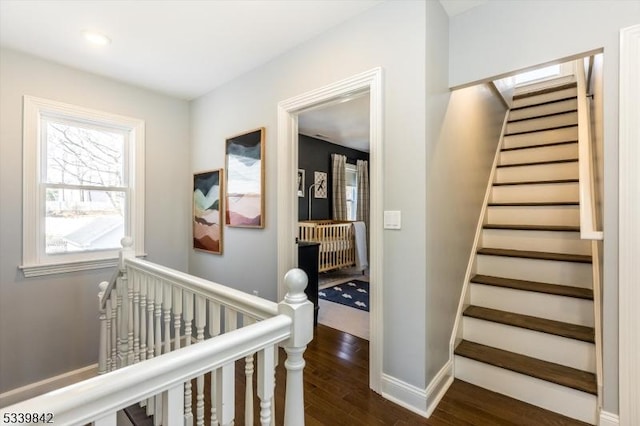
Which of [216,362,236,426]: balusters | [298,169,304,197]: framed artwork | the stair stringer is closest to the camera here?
[216,362,236,426]: balusters

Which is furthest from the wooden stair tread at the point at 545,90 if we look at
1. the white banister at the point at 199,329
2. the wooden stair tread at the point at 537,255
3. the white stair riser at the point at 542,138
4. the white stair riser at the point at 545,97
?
the white banister at the point at 199,329

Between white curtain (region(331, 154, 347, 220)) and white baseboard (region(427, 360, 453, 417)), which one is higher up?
white curtain (region(331, 154, 347, 220))

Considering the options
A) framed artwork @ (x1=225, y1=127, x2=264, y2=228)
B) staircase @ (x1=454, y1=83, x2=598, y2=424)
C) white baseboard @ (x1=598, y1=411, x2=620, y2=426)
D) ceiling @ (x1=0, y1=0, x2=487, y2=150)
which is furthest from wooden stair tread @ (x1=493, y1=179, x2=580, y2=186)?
framed artwork @ (x1=225, y1=127, x2=264, y2=228)

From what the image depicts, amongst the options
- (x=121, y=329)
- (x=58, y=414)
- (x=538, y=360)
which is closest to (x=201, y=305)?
(x=58, y=414)

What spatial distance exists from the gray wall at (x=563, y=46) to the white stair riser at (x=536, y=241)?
108 centimetres

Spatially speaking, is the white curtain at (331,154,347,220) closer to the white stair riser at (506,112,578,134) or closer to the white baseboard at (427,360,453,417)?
the white stair riser at (506,112,578,134)

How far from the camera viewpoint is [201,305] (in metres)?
1.33

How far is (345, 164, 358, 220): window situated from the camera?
6613 millimetres

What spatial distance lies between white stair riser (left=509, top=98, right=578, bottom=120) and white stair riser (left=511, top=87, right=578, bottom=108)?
11 cm

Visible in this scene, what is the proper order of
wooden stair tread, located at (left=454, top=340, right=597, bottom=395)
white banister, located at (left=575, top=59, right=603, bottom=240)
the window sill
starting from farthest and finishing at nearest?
the window sill
wooden stair tread, located at (left=454, top=340, right=597, bottom=395)
white banister, located at (left=575, top=59, right=603, bottom=240)

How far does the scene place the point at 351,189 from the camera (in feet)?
22.1

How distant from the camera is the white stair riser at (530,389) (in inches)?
66.9

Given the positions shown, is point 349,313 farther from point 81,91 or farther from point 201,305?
point 81,91

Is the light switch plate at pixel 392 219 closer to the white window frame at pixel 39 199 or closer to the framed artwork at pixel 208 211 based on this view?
the framed artwork at pixel 208 211
